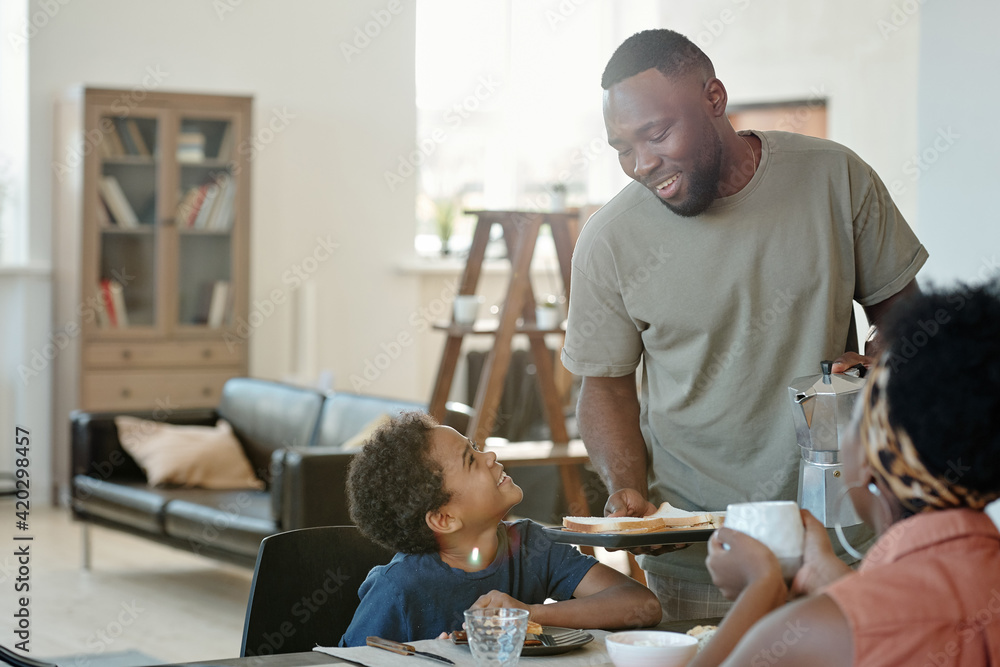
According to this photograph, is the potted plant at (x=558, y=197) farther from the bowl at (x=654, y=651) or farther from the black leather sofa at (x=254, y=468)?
the bowl at (x=654, y=651)

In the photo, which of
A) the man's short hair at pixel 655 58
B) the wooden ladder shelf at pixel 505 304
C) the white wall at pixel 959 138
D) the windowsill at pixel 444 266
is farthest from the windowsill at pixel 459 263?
the man's short hair at pixel 655 58

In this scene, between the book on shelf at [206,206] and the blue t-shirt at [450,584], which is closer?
the blue t-shirt at [450,584]

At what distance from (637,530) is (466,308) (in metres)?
2.58

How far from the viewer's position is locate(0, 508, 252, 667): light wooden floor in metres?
3.69

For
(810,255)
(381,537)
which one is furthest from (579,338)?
(381,537)

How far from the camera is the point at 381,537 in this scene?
1580 mm

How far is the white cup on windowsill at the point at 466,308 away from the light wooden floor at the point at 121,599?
1306 mm

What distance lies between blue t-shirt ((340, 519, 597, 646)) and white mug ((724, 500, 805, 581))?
55 centimetres

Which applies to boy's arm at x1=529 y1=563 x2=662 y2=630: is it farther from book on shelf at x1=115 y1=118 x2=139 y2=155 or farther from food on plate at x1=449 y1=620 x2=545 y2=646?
book on shelf at x1=115 y1=118 x2=139 y2=155

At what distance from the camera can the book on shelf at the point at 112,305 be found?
5824 mm

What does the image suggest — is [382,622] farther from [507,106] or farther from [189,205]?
[507,106]

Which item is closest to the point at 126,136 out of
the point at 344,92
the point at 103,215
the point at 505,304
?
the point at 103,215

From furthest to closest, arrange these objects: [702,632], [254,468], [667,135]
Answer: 1. [254,468]
2. [667,135]
3. [702,632]

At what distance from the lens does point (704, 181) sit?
5.65 feet
